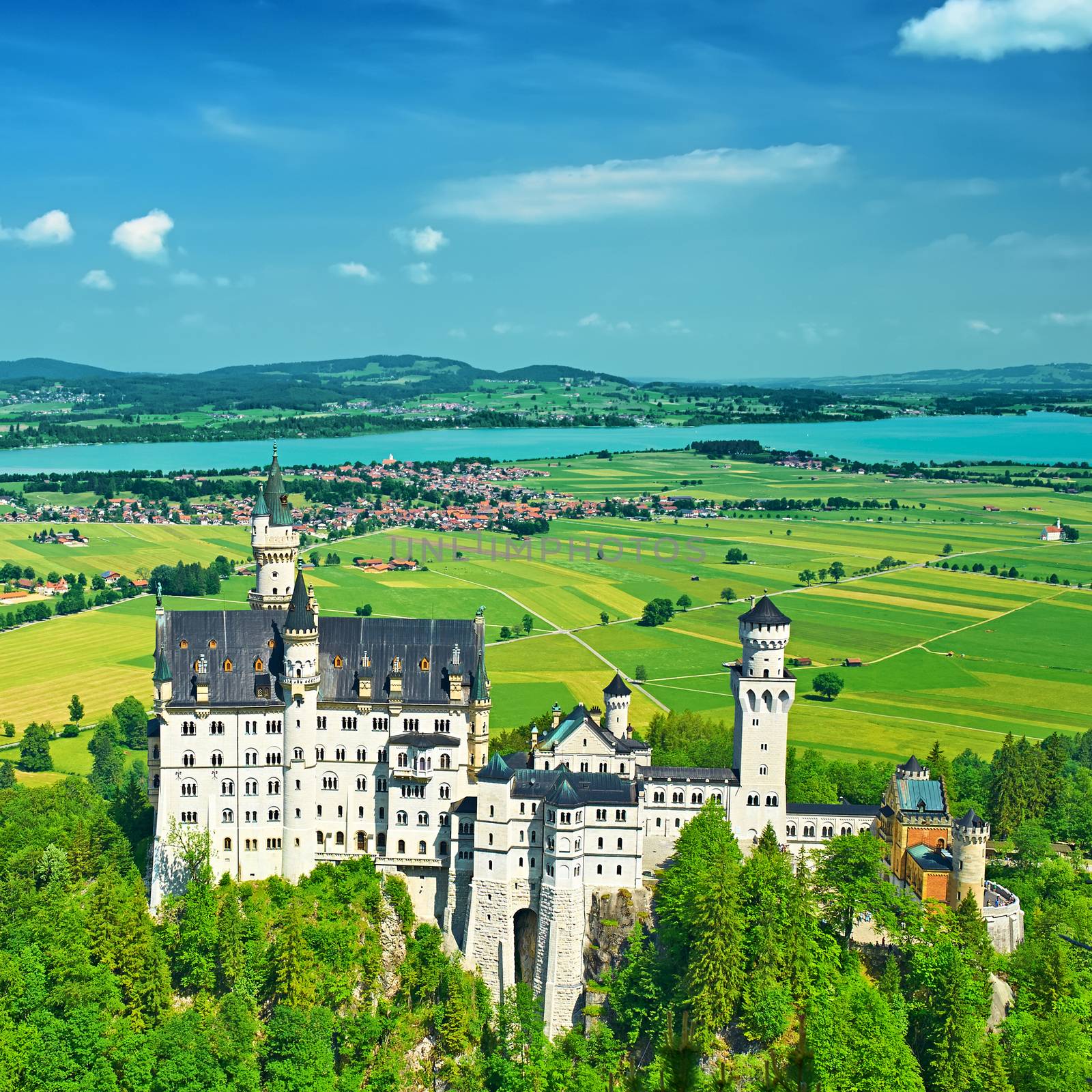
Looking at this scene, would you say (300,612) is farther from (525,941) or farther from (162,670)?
(525,941)

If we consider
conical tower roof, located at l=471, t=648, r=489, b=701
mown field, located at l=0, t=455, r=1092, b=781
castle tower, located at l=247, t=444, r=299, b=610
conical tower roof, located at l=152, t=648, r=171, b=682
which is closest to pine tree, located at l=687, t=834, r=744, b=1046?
conical tower roof, located at l=471, t=648, r=489, b=701

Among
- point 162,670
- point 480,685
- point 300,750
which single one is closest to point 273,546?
point 162,670

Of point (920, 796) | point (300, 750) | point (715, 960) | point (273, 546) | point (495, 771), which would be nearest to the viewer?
point (715, 960)

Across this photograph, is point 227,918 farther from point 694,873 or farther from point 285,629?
point 694,873

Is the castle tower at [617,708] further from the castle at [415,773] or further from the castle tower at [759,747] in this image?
the castle tower at [759,747]

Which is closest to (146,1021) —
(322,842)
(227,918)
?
(227,918)

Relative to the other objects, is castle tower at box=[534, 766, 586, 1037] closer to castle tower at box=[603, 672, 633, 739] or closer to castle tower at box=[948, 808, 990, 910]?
castle tower at box=[603, 672, 633, 739]

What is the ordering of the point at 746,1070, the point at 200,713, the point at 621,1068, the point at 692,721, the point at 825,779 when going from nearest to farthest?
the point at 746,1070 → the point at 621,1068 → the point at 200,713 → the point at 825,779 → the point at 692,721
